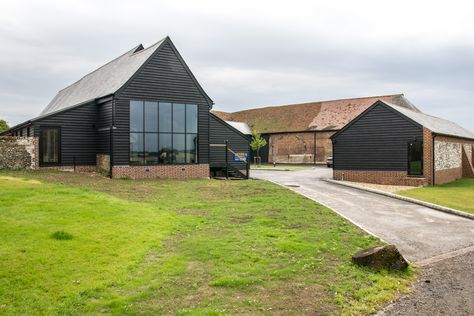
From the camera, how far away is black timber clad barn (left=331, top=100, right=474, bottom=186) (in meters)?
25.4

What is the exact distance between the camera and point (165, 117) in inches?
1000

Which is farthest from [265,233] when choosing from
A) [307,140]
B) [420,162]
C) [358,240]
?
[307,140]

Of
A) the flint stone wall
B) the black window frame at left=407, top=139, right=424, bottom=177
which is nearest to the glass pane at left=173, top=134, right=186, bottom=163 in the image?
the black window frame at left=407, top=139, right=424, bottom=177

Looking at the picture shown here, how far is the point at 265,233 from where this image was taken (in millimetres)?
Answer: 10586

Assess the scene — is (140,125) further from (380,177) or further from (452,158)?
(452,158)

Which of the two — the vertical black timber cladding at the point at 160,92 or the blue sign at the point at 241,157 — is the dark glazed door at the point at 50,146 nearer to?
the vertical black timber cladding at the point at 160,92

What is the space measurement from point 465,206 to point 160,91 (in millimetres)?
17671

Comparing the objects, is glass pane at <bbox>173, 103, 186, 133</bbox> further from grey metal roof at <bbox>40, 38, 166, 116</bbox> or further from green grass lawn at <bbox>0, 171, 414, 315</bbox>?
green grass lawn at <bbox>0, 171, 414, 315</bbox>

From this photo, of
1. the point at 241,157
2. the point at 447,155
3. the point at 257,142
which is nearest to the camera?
the point at 447,155

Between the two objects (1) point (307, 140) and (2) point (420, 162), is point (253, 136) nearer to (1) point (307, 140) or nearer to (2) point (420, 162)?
(1) point (307, 140)

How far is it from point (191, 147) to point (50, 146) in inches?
331

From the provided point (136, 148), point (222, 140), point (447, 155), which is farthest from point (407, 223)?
point (447, 155)

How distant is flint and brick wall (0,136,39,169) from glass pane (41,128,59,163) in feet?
1.60

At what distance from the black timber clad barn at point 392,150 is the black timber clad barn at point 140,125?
9.69 meters
